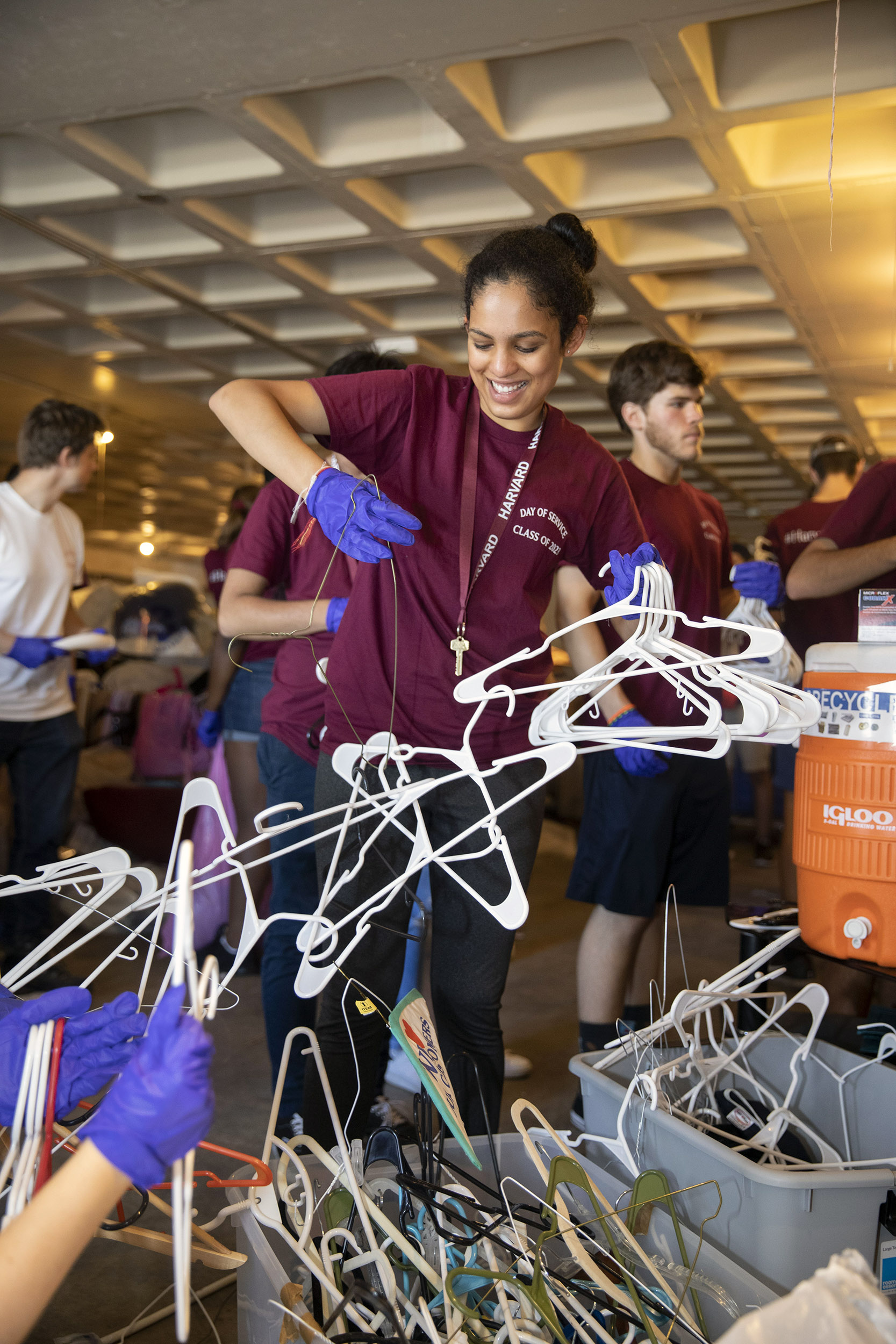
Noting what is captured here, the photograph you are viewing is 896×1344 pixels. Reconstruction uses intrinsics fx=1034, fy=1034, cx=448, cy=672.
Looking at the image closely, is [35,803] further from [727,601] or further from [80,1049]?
[80,1049]

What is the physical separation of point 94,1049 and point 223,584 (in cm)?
156

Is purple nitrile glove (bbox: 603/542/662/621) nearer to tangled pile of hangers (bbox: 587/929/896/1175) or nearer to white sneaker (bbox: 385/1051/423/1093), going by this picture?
tangled pile of hangers (bbox: 587/929/896/1175)

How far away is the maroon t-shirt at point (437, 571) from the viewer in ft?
4.32

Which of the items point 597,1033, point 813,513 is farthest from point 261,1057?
point 813,513

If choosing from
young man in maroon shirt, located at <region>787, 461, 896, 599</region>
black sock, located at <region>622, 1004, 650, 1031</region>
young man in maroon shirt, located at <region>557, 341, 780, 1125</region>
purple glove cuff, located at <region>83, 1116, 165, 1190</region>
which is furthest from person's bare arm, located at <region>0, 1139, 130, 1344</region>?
young man in maroon shirt, located at <region>787, 461, 896, 599</region>

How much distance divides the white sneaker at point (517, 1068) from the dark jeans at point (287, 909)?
512mm

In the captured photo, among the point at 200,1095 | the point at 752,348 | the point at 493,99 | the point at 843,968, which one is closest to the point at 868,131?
the point at 493,99

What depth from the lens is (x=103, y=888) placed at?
1065 mm

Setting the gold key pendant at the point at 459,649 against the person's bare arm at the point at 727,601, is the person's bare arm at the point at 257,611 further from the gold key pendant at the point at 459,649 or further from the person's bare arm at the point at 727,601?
the person's bare arm at the point at 727,601

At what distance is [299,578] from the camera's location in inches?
74.7

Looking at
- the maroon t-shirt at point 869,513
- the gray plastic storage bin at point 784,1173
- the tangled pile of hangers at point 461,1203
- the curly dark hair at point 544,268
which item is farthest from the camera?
the maroon t-shirt at point 869,513

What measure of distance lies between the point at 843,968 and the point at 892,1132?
2.08 ft

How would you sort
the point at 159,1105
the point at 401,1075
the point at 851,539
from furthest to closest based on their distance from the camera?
the point at 401,1075, the point at 851,539, the point at 159,1105

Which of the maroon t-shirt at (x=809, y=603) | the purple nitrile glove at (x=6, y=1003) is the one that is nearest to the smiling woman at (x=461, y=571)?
the purple nitrile glove at (x=6, y=1003)
